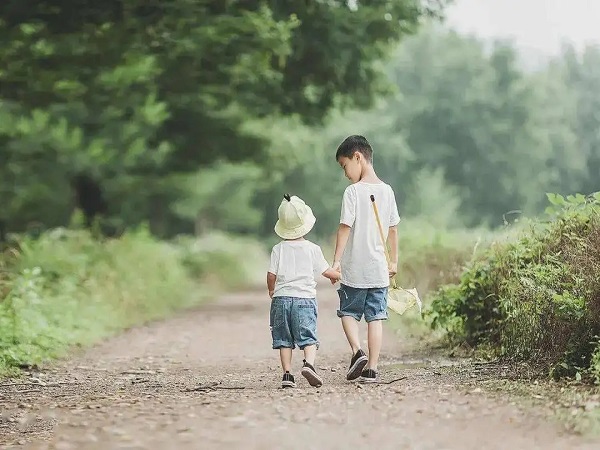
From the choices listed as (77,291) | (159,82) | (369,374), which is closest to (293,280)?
(369,374)

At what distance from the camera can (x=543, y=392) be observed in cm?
728

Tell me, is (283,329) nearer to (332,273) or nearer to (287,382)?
(287,382)

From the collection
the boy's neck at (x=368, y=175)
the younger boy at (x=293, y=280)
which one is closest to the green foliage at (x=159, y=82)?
the boy's neck at (x=368, y=175)

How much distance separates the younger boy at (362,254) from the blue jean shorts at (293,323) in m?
0.39

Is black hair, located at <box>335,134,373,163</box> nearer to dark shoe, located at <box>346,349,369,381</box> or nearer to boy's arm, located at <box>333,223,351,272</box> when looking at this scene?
boy's arm, located at <box>333,223,351,272</box>

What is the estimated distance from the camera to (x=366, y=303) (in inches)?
345

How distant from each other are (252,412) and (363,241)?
2524 millimetres

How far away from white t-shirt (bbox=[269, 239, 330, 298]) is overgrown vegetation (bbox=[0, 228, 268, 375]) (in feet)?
11.9

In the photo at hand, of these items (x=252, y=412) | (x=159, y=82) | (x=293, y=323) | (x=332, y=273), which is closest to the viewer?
(x=252, y=412)

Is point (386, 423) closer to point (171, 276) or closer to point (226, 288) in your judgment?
point (171, 276)

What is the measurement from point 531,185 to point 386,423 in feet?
171

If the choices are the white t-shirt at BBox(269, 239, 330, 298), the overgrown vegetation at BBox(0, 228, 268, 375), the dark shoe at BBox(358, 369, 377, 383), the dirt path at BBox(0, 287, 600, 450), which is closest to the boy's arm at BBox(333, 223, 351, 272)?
the white t-shirt at BBox(269, 239, 330, 298)

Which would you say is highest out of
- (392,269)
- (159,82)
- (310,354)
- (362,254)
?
(159,82)

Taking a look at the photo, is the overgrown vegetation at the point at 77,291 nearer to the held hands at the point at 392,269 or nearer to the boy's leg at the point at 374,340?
the boy's leg at the point at 374,340
